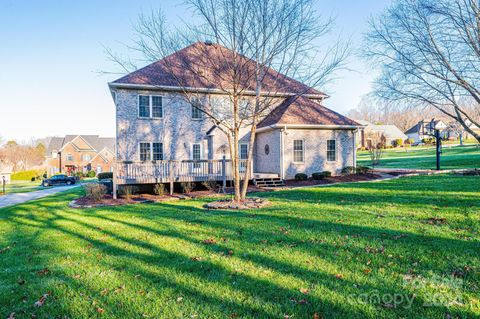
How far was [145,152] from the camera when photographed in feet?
55.6

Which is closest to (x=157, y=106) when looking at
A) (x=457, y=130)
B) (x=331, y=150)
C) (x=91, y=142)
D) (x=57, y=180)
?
(x=331, y=150)

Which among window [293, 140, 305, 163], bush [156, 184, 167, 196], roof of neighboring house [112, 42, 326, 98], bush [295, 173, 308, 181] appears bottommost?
bush [156, 184, 167, 196]

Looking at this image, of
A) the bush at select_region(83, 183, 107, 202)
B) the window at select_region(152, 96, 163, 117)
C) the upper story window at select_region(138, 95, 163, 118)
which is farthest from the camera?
the window at select_region(152, 96, 163, 117)

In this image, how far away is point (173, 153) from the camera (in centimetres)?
1739

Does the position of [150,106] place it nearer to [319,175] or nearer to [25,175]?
[319,175]

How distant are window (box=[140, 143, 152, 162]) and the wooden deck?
76.6 inches

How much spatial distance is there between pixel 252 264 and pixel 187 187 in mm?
10405

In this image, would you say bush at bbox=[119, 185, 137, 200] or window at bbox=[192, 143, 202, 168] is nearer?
bush at bbox=[119, 185, 137, 200]

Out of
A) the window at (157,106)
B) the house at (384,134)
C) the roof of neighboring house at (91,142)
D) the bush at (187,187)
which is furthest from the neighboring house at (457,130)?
the roof of neighboring house at (91,142)

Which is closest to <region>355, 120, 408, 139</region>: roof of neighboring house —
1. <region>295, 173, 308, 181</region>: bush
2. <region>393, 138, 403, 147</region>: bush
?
<region>393, 138, 403, 147</region>: bush

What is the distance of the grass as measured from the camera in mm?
3264

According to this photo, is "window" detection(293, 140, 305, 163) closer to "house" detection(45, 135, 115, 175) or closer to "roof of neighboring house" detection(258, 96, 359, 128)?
"roof of neighboring house" detection(258, 96, 359, 128)

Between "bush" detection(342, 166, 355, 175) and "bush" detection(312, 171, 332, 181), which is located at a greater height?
"bush" detection(342, 166, 355, 175)

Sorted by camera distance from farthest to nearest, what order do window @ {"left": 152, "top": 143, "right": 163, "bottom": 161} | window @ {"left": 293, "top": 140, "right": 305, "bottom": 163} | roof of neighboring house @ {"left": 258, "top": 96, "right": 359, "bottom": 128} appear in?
window @ {"left": 152, "top": 143, "right": 163, "bottom": 161} < window @ {"left": 293, "top": 140, "right": 305, "bottom": 163} < roof of neighboring house @ {"left": 258, "top": 96, "right": 359, "bottom": 128}
